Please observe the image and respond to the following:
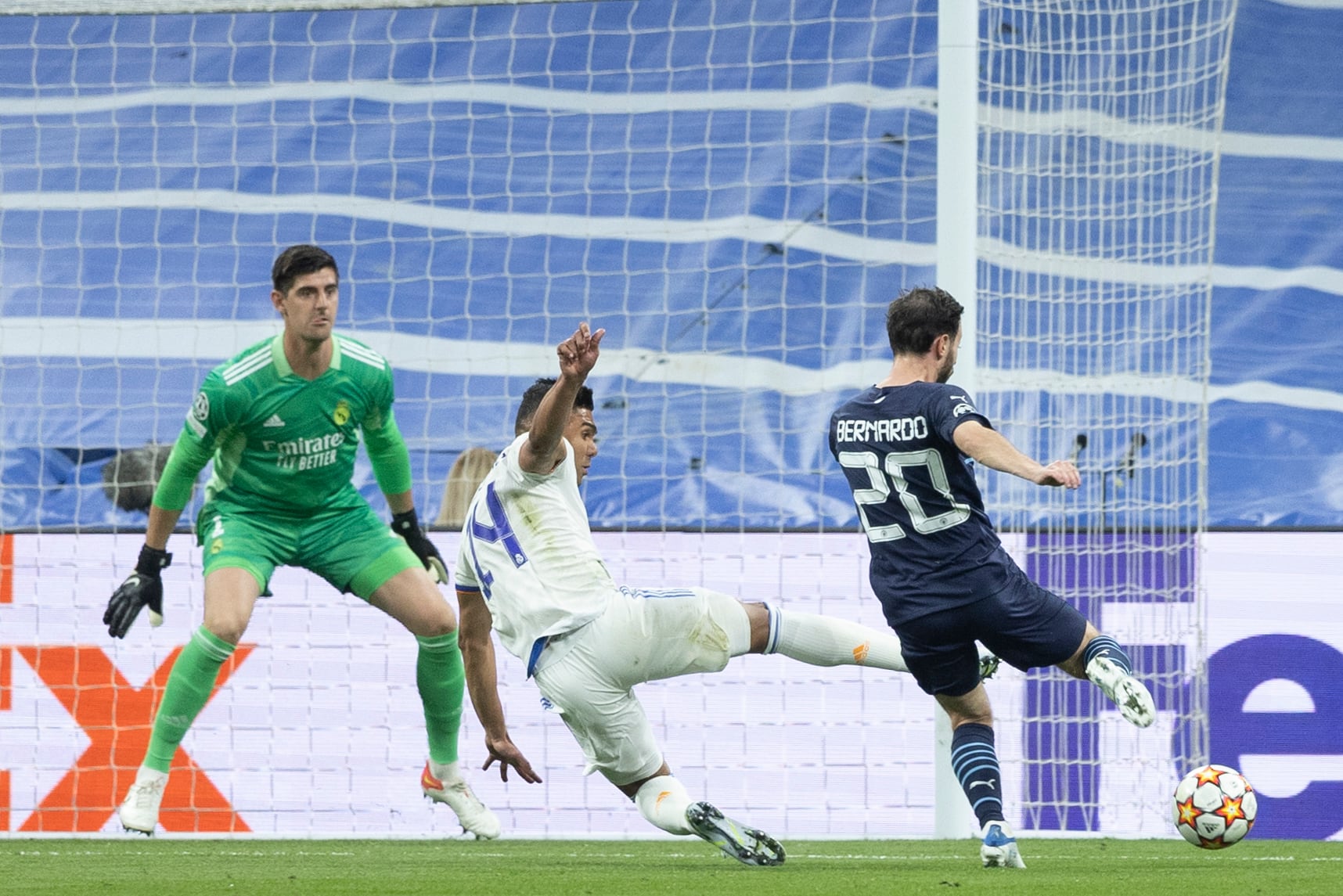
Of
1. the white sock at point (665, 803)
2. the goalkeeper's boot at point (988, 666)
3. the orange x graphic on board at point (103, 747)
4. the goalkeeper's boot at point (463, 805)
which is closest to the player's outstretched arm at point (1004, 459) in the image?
the goalkeeper's boot at point (988, 666)

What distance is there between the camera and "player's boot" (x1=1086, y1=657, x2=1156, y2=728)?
417 centimetres

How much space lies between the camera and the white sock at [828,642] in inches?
189

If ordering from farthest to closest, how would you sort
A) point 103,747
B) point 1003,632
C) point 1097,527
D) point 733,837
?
point 103,747
point 1097,527
point 1003,632
point 733,837

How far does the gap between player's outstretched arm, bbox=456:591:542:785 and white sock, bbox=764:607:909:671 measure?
741 mm

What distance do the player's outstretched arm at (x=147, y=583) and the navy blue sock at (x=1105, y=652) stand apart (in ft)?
9.93

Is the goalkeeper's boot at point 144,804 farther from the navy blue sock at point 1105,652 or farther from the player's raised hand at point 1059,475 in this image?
the player's raised hand at point 1059,475

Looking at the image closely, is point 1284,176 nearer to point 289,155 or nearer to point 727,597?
point 289,155

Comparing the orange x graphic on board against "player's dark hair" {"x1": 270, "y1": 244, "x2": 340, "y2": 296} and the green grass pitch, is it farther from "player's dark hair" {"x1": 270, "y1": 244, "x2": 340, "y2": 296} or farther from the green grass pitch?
"player's dark hair" {"x1": 270, "y1": 244, "x2": 340, "y2": 296}

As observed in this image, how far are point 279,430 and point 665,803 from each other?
79.4 inches

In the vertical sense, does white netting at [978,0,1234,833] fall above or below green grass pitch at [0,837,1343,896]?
above

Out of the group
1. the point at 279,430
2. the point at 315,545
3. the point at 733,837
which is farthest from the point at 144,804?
the point at 733,837

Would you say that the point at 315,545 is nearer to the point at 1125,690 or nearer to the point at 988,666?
the point at 988,666

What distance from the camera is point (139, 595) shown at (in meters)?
5.92

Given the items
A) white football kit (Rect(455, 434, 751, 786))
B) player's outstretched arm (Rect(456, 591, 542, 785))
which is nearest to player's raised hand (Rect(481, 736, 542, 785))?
player's outstretched arm (Rect(456, 591, 542, 785))
